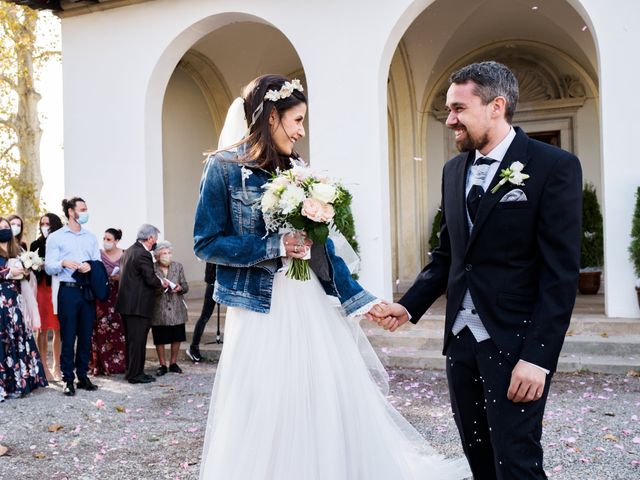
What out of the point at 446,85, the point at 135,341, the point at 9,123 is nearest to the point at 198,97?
the point at 446,85

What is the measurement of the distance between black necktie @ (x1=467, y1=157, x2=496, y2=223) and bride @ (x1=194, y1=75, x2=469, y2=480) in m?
0.80

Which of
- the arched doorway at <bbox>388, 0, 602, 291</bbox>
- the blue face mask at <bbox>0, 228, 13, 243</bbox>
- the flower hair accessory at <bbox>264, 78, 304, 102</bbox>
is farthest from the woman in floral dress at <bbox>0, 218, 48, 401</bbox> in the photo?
the arched doorway at <bbox>388, 0, 602, 291</bbox>

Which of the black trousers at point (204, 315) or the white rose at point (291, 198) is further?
the black trousers at point (204, 315)

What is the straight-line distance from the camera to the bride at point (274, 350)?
117 inches

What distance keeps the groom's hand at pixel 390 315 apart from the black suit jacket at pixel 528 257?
461 millimetres

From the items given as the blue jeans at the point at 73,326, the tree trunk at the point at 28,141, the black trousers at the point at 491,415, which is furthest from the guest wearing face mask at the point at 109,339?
the tree trunk at the point at 28,141

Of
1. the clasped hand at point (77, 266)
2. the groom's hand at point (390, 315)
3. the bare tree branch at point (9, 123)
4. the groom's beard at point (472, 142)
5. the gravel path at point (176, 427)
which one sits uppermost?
the bare tree branch at point (9, 123)

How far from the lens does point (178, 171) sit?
13.5 metres

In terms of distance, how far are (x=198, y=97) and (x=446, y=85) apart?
5.15 metres

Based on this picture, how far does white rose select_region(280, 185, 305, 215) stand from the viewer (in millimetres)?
2883

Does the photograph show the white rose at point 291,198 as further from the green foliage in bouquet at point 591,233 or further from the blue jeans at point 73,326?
the green foliage in bouquet at point 591,233

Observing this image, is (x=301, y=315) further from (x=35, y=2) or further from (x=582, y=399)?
(x=35, y=2)

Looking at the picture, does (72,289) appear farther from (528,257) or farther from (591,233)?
(591,233)

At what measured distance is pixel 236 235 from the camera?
3.11 metres
